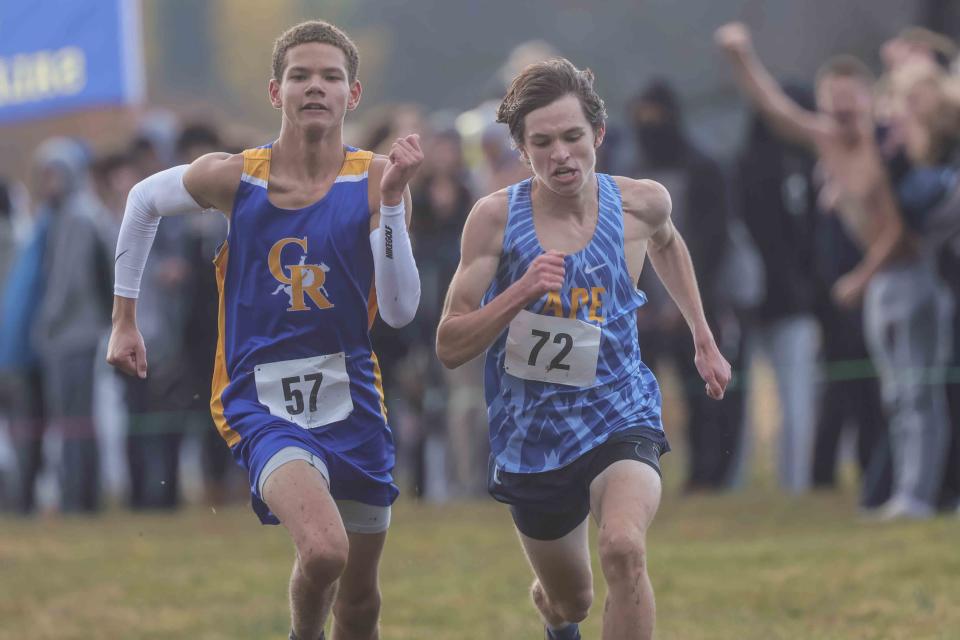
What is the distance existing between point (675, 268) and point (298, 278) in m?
1.29

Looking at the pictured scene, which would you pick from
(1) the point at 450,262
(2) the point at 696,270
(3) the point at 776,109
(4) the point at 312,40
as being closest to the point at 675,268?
(4) the point at 312,40

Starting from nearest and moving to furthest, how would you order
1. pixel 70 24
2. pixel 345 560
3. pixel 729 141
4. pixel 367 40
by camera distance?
pixel 345 560 < pixel 70 24 < pixel 729 141 < pixel 367 40

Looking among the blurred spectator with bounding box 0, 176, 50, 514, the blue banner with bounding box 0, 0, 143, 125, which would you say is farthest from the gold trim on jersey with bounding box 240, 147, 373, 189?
the blurred spectator with bounding box 0, 176, 50, 514

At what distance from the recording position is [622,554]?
5.42 meters

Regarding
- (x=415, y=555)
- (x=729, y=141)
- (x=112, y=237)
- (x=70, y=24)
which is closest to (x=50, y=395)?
(x=112, y=237)

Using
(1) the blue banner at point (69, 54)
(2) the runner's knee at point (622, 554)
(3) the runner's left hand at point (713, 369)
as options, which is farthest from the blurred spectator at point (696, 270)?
(2) the runner's knee at point (622, 554)

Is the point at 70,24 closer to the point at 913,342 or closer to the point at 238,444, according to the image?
the point at 913,342

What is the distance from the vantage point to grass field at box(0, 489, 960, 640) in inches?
315

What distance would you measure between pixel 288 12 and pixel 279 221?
1361cm

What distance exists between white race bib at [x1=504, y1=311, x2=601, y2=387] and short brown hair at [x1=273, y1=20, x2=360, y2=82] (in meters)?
1.04

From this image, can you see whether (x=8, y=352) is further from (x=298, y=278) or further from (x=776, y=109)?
(x=298, y=278)

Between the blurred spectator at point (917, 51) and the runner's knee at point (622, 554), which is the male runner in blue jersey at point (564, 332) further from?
the blurred spectator at point (917, 51)

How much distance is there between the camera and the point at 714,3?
15.7m

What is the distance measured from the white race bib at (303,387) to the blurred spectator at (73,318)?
767 centimetres
